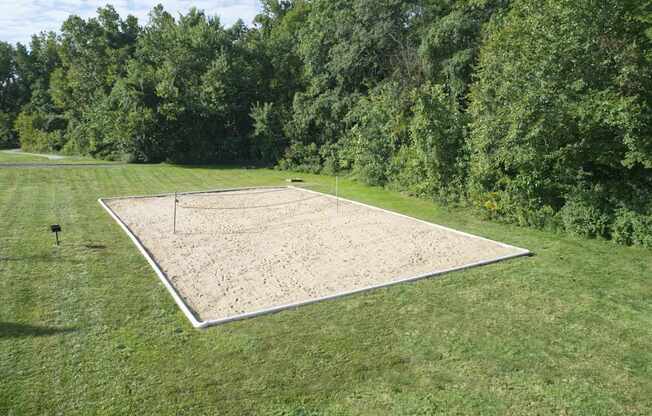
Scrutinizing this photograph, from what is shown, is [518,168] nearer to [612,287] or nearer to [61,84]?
[612,287]

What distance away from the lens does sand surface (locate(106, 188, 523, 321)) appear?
6914 mm

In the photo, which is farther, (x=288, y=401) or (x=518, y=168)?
(x=518, y=168)

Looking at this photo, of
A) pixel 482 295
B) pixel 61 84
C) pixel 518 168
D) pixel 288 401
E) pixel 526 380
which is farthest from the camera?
pixel 61 84

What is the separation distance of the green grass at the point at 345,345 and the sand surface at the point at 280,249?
1.72 ft

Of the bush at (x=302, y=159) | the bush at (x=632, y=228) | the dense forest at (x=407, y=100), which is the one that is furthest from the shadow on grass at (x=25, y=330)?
the bush at (x=302, y=159)

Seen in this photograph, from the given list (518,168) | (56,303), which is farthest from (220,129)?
(56,303)

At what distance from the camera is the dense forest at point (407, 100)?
9.41 meters

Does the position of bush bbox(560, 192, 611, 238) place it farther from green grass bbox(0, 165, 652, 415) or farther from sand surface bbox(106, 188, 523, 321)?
sand surface bbox(106, 188, 523, 321)

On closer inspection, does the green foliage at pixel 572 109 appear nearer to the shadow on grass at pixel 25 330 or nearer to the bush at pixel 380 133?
the bush at pixel 380 133

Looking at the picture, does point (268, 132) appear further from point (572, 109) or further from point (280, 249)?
point (572, 109)

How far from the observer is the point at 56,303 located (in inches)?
245

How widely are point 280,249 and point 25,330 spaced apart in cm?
452

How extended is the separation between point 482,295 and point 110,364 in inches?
190

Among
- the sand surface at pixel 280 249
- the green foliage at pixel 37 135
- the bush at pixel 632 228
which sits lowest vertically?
the sand surface at pixel 280 249
